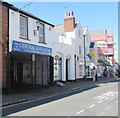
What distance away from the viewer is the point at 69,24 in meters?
23.6

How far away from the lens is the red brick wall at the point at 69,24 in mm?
23156

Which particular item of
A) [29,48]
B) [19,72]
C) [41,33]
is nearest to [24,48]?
[29,48]

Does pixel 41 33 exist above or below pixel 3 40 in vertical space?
above

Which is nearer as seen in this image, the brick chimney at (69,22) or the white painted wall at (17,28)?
the white painted wall at (17,28)

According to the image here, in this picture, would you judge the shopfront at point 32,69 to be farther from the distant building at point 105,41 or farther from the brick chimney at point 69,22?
the distant building at point 105,41

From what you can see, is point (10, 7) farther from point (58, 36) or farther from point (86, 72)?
point (86, 72)

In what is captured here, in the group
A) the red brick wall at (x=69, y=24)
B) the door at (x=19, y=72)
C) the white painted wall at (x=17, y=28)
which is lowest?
the door at (x=19, y=72)

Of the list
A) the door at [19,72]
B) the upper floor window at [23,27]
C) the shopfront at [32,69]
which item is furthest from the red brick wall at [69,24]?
the upper floor window at [23,27]

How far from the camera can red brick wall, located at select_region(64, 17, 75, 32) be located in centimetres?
2316

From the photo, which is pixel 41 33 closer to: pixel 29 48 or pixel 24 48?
pixel 29 48

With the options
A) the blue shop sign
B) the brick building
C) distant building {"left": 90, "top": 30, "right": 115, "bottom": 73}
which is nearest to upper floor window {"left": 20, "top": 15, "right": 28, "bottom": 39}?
the blue shop sign

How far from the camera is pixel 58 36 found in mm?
21219

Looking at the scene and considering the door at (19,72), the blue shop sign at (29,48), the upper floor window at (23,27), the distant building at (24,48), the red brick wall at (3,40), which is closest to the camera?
the red brick wall at (3,40)

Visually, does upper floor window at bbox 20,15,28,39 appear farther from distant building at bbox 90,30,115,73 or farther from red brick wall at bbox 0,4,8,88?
distant building at bbox 90,30,115,73
